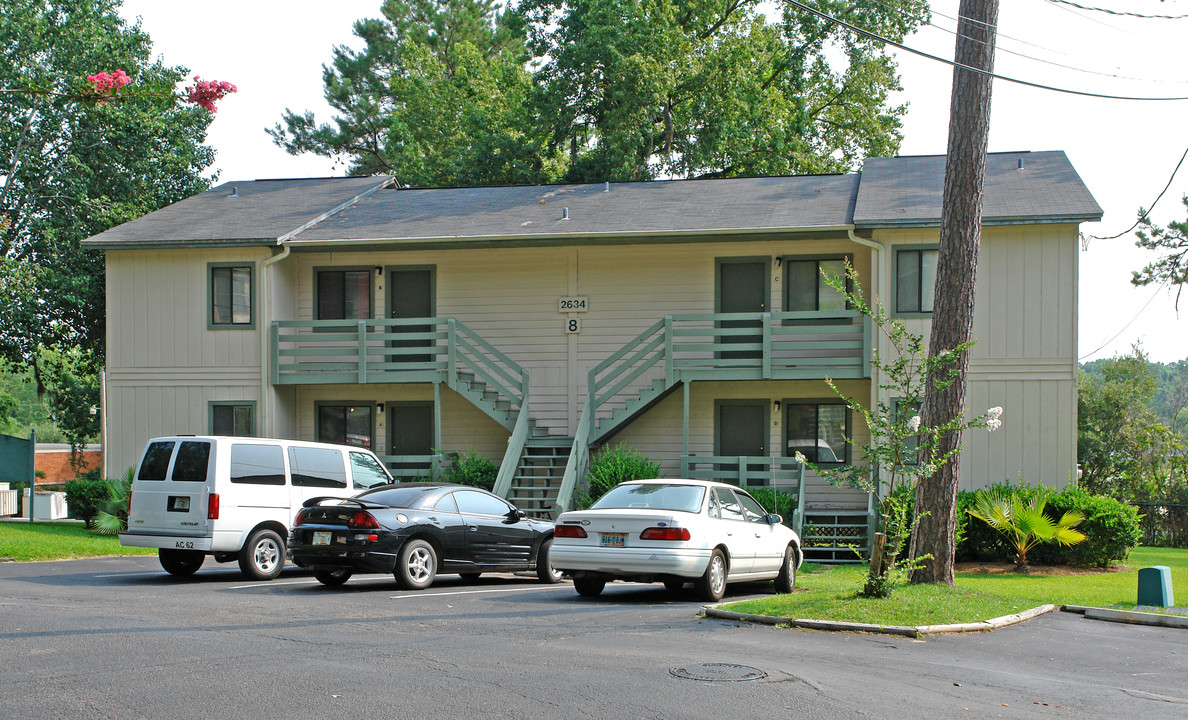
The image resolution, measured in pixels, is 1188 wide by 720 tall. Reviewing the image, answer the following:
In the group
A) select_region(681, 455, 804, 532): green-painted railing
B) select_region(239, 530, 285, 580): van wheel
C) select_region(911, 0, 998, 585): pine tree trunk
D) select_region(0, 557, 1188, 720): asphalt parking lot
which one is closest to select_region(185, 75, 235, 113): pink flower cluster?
select_region(0, 557, 1188, 720): asphalt parking lot

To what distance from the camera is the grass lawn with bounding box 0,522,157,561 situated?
1858 centimetres

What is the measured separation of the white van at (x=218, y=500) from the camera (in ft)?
49.1

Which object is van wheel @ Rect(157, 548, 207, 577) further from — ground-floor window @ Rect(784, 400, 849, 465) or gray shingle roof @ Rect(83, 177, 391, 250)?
ground-floor window @ Rect(784, 400, 849, 465)

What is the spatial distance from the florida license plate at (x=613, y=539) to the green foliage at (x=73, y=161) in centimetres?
2332

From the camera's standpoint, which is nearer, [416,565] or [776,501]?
[416,565]

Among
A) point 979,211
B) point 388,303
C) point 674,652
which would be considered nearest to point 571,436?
point 388,303

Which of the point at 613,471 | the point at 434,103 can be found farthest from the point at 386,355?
the point at 434,103

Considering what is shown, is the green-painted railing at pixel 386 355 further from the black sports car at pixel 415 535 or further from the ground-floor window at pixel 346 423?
the black sports car at pixel 415 535

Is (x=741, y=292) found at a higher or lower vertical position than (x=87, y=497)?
higher

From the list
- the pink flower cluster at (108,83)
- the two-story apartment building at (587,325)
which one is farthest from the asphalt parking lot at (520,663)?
the two-story apartment building at (587,325)

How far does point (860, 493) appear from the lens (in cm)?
2312

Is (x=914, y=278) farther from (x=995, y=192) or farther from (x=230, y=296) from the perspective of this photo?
(x=230, y=296)

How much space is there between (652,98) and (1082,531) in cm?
2026

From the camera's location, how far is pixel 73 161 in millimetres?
32656
